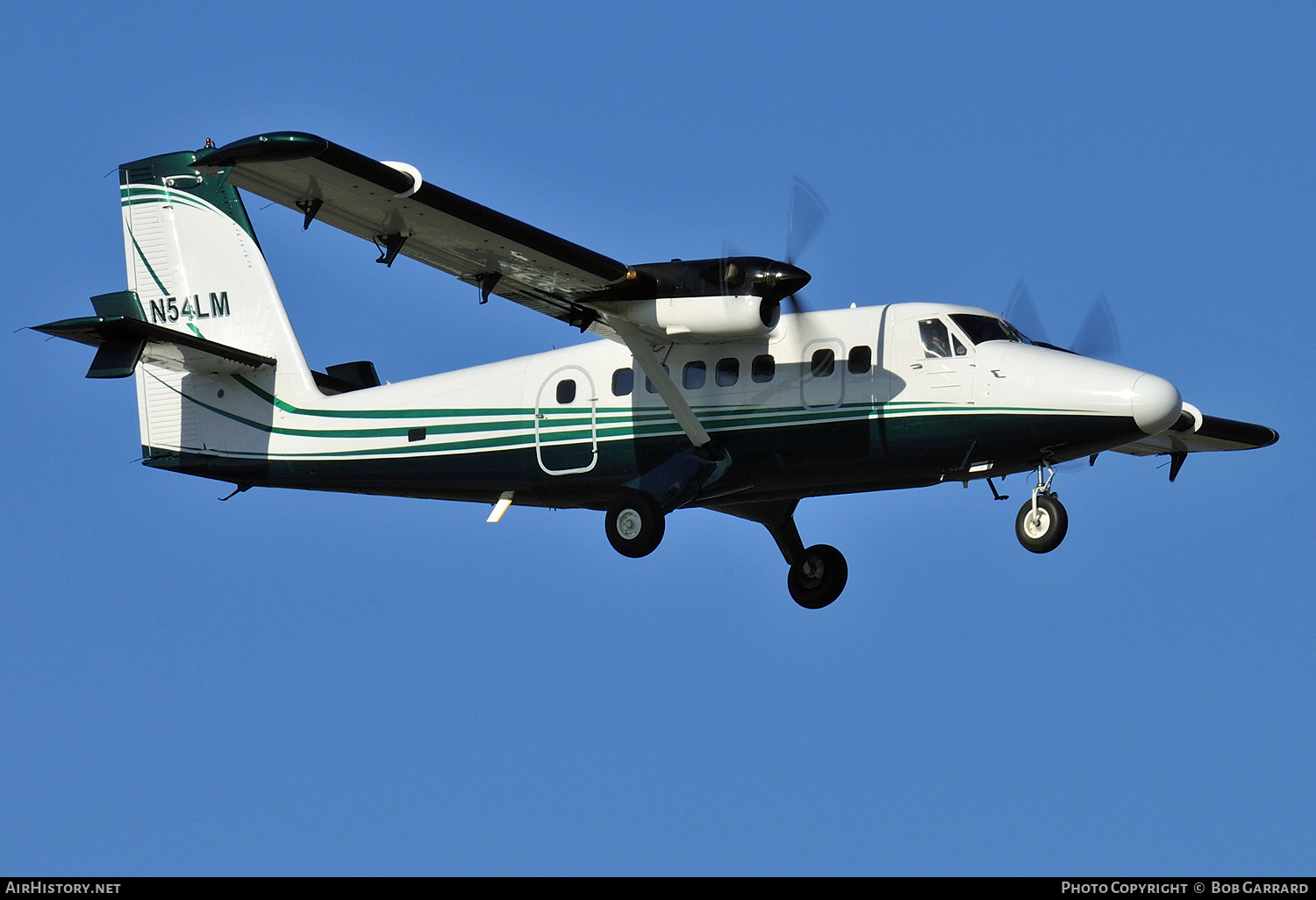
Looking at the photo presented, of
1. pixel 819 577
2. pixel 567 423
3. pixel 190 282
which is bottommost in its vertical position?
pixel 819 577

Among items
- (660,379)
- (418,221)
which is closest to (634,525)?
(660,379)

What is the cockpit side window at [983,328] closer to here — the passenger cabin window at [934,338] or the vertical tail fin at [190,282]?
the passenger cabin window at [934,338]

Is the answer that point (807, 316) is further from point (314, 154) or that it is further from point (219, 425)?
point (219, 425)

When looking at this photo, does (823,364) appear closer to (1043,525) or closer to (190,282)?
(1043,525)

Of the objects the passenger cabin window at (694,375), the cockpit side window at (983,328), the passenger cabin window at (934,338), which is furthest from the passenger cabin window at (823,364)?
the cockpit side window at (983,328)

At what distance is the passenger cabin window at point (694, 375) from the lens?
17.5m

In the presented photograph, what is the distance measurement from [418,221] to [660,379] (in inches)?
115

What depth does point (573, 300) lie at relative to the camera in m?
17.1

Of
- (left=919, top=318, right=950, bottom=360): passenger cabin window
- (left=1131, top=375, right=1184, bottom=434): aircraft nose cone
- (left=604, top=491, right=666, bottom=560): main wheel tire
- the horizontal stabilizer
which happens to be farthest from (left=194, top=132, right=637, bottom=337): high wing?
(left=1131, top=375, right=1184, bottom=434): aircraft nose cone

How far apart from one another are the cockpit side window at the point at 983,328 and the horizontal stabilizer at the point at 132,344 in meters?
8.03

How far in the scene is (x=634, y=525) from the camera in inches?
665

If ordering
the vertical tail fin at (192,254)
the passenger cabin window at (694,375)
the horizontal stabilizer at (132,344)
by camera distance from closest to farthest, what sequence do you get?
the horizontal stabilizer at (132,344)
the passenger cabin window at (694,375)
the vertical tail fin at (192,254)

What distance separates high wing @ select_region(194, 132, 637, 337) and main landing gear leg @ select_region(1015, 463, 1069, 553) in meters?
4.32

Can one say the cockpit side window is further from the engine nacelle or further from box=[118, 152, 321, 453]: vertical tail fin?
box=[118, 152, 321, 453]: vertical tail fin
